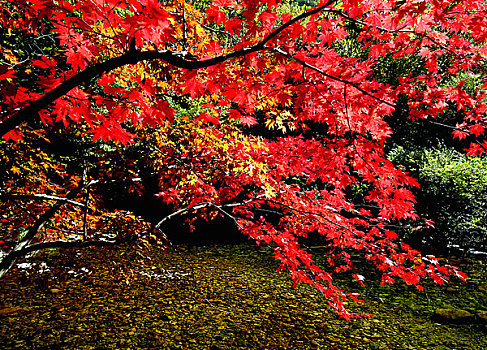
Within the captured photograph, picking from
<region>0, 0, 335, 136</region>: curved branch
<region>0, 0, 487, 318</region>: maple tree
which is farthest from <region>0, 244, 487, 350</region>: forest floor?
<region>0, 0, 335, 136</region>: curved branch

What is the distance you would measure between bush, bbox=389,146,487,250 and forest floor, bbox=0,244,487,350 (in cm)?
151

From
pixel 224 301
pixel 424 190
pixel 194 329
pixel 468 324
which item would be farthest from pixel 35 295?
pixel 424 190

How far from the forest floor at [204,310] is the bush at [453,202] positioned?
151cm

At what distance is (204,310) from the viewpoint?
16.7ft

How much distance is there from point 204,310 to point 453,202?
887 centimetres

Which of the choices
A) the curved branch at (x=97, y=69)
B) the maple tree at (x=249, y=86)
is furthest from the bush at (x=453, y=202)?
the curved branch at (x=97, y=69)

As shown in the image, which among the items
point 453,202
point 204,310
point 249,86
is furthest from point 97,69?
point 453,202

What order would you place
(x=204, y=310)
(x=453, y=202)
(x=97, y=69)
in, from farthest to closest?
(x=453, y=202) < (x=204, y=310) < (x=97, y=69)

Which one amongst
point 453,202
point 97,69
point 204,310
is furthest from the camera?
point 453,202

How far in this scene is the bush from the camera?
8289mm

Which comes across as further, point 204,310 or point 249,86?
point 204,310

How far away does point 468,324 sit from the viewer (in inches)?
193

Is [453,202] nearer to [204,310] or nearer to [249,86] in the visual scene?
[204,310]

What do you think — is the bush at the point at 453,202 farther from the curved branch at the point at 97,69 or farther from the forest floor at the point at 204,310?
the curved branch at the point at 97,69
